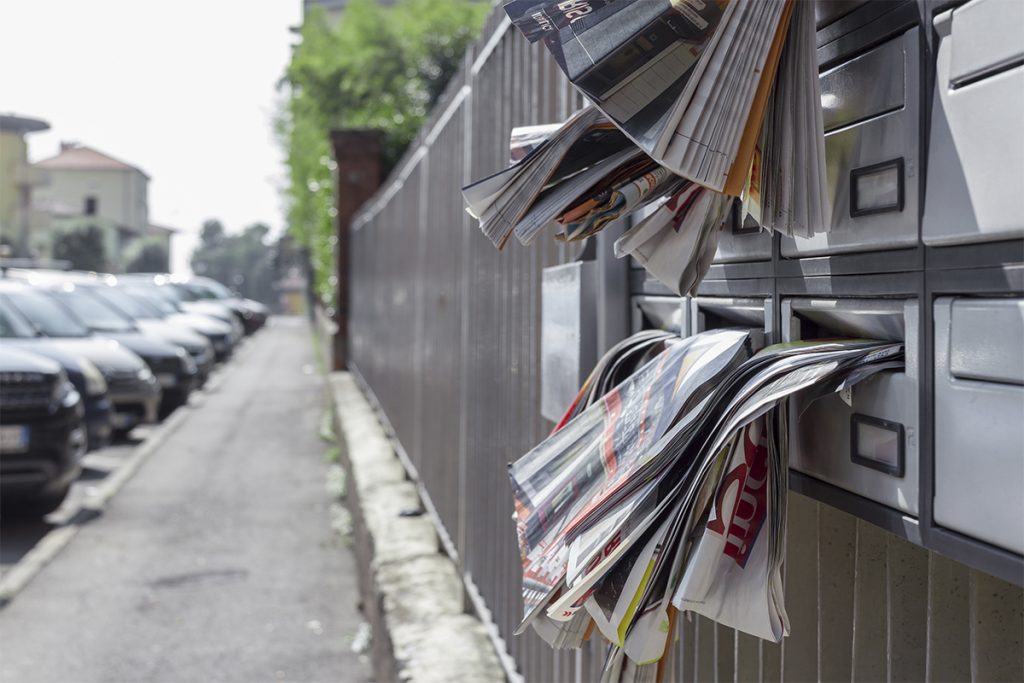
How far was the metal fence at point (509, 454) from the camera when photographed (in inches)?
50.1

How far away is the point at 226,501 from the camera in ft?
30.1

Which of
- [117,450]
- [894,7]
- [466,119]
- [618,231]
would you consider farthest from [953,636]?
[117,450]

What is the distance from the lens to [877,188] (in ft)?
3.77

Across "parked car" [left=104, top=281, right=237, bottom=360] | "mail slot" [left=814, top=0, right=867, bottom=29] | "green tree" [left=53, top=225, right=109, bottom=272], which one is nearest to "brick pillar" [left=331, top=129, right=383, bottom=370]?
"parked car" [left=104, top=281, right=237, bottom=360]

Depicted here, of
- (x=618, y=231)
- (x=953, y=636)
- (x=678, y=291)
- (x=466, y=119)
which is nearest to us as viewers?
(x=953, y=636)

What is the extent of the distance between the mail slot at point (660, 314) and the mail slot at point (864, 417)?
1.16ft

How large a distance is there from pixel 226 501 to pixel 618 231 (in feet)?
25.0

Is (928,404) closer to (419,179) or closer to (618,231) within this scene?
(618,231)

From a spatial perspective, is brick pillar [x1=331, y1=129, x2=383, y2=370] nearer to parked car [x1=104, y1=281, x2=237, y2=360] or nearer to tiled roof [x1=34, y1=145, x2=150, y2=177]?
parked car [x1=104, y1=281, x2=237, y2=360]

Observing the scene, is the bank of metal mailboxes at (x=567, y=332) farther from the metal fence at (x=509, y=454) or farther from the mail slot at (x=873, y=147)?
the mail slot at (x=873, y=147)

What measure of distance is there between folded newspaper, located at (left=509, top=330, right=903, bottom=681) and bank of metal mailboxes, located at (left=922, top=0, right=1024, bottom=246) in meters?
0.18

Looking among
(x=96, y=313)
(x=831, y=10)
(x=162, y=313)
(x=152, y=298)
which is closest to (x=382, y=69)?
(x=96, y=313)

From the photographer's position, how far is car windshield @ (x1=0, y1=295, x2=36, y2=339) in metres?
10.2

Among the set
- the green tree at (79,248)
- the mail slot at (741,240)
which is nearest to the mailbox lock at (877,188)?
the mail slot at (741,240)
